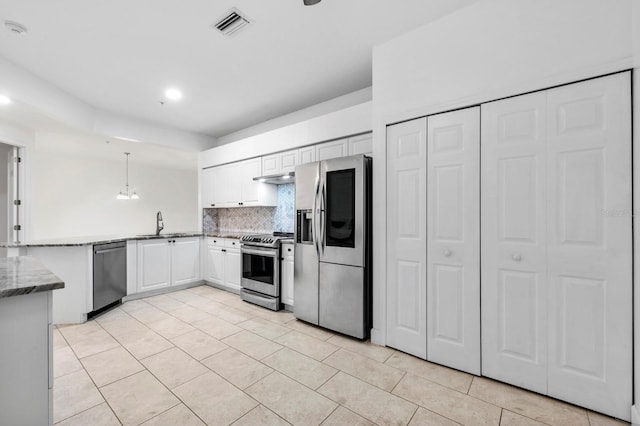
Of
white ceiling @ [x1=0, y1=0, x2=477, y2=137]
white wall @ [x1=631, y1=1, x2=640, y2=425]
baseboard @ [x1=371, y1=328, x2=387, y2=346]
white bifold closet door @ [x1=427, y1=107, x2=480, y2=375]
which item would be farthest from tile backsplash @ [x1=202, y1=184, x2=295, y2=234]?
white wall @ [x1=631, y1=1, x2=640, y2=425]

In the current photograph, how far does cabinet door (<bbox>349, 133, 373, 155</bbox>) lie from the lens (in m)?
3.10

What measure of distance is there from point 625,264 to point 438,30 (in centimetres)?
210

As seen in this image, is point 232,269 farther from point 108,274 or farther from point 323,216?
point 323,216

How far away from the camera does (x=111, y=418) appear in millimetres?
1731

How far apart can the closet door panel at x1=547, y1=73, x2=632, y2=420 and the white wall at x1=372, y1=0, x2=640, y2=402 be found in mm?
95

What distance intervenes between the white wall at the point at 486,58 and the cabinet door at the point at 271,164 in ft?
5.66

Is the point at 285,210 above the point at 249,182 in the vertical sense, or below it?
below

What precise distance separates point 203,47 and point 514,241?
124 inches

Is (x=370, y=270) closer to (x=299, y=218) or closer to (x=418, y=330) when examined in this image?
(x=418, y=330)

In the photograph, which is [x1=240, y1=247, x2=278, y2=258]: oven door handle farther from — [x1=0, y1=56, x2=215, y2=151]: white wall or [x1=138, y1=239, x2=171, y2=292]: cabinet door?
[x1=0, y1=56, x2=215, y2=151]: white wall

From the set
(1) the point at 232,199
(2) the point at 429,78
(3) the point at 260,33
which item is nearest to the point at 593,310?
(2) the point at 429,78

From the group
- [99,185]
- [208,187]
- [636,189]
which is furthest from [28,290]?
[99,185]

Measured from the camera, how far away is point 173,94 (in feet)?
12.2

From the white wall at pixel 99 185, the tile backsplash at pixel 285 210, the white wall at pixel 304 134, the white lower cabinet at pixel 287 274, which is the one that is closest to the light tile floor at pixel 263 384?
the white lower cabinet at pixel 287 274
